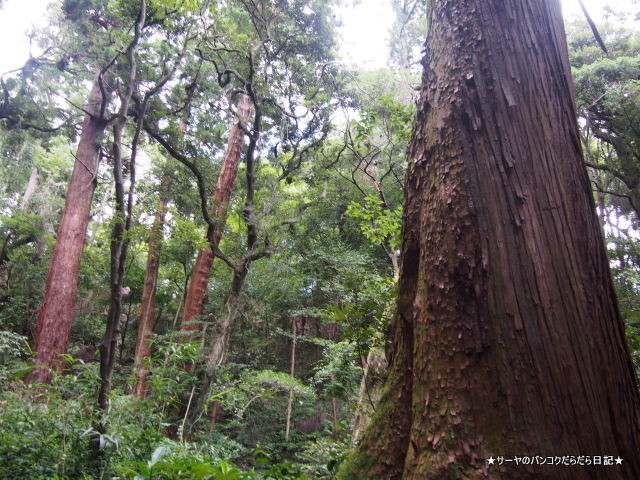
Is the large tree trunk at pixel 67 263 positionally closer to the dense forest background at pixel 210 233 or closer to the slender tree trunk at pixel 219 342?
the dense forest background at pixel 210 233

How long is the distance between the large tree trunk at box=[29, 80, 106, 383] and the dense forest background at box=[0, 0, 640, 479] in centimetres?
3

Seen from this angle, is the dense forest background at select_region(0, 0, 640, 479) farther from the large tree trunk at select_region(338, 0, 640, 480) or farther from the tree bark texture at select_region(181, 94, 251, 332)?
the large tree trunk at select_region(338, 0, 640, 480)

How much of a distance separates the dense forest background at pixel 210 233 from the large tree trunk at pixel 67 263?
3cm

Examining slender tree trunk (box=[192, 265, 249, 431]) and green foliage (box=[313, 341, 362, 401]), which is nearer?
slender tree trunk (box=[192, 265, 249, 431])

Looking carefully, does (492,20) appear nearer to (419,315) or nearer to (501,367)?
(419,315)

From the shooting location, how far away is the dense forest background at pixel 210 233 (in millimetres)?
2719

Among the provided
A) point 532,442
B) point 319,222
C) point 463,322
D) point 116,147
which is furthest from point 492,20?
point 319,222

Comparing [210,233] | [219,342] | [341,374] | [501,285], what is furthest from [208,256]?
[501,285]

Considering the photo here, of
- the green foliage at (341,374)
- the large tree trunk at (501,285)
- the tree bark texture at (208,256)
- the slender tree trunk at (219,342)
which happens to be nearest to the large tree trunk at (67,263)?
the tree bark texture at (208,256)

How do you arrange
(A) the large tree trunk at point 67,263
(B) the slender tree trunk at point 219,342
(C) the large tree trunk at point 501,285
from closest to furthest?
(C) the large tree trunk at point 501,285
(B) the slender tree trunk at point 219,342
(A) the large tree trunk at point 67,263

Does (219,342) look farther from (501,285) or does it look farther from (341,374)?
(501,285)

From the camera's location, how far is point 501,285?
131 cm

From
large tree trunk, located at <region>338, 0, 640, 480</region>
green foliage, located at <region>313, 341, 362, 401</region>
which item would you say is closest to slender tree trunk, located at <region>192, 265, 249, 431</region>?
green foliage, located at <region>313, 341, 362, 401</region>

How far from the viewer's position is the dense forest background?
2719 millimetres
